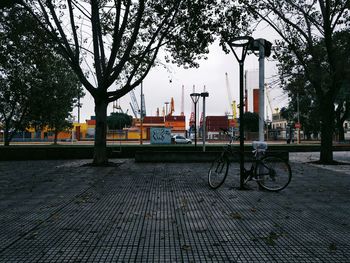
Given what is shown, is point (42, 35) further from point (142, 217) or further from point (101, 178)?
point (142, 217)

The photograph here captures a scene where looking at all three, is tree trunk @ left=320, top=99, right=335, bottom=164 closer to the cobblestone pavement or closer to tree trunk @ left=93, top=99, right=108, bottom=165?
the cobblestone pavement

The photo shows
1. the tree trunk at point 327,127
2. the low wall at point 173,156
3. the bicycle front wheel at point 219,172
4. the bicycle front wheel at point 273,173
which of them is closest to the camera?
the bicycle front wheel at point 273,173

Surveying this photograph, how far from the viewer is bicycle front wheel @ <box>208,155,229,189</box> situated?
287 inches

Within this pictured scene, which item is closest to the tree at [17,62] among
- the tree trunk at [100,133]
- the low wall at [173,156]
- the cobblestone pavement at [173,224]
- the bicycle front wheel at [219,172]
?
the tree trunk at [100,133]

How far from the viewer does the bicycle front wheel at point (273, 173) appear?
693cm

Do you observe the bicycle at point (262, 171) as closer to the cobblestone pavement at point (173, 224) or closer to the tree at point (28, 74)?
the cobblestone pavement at point (173, 224)

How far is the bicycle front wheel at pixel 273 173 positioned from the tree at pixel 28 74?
10541mm

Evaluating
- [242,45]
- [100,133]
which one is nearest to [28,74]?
[100,133]

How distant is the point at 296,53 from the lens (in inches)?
533

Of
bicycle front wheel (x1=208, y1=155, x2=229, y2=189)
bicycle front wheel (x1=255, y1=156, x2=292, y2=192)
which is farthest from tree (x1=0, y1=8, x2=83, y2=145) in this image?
bicycle front wheel (x1=255, y1=156, x2=292, y2=192)

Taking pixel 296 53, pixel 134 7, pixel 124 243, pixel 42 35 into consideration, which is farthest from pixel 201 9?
pixel 124 243

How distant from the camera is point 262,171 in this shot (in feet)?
23.2

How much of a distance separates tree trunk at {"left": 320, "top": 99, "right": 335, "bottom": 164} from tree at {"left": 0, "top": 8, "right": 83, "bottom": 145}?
12212 mm

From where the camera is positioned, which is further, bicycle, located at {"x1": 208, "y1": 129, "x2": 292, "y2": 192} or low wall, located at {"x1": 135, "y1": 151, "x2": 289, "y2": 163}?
low wall, located at {"x1": 135, "y1": 151, "x2": 289, "y2": 163}
